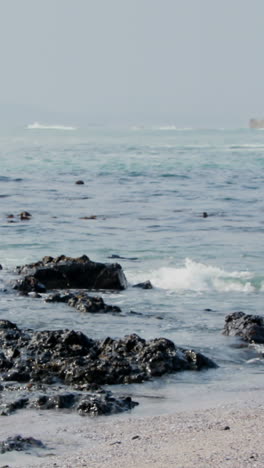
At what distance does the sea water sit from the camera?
1172 centimetres

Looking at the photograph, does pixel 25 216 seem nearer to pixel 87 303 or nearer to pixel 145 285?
pixel 145 285

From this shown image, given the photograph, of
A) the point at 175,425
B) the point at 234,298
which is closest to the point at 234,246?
the point at 234,298

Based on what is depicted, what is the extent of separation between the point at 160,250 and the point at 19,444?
13.9 m

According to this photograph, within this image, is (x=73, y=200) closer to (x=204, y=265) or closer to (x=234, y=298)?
(x=204, y=265)

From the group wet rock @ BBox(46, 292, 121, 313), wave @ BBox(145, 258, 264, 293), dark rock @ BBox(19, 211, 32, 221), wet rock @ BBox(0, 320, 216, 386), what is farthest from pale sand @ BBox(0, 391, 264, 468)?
dark rock @ BBox(19, 211, 32, 221)

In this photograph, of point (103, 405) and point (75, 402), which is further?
point (75, 402)

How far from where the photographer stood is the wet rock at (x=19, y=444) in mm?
7867

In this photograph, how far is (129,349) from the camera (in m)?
11.0

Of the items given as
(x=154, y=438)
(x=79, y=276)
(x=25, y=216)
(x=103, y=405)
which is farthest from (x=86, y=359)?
(x=25, y=216)

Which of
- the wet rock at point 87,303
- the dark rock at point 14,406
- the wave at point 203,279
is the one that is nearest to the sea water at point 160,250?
the wave at point 203,279

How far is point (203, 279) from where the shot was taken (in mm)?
17984

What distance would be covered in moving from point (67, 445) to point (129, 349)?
3.03 metres

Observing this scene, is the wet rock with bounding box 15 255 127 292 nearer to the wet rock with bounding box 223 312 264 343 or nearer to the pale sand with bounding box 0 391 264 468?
the wet rock with bounding box 223 312 264 343

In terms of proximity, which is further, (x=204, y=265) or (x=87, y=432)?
(x=204, y=265)
